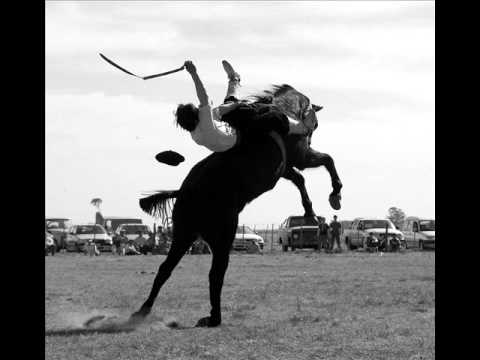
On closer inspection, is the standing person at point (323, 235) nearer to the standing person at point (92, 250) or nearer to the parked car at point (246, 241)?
the parked car at point (246, 241)

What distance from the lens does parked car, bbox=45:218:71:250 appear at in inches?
1495

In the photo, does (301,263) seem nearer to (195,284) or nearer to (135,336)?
(195,284)

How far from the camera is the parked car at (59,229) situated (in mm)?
37966

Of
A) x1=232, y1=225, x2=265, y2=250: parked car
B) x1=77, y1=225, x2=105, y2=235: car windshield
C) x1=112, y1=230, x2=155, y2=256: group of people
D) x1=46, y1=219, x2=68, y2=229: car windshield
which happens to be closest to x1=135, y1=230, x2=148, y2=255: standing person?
x1=112, y1=230, x2=155, y2=256: group of people

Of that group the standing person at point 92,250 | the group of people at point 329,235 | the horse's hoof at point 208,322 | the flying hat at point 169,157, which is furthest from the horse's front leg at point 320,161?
the standing person at point 92,250

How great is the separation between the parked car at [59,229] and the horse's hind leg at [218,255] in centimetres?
2823

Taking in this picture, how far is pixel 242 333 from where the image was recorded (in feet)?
29.3

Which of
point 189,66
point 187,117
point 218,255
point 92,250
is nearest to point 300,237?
point 92,250
